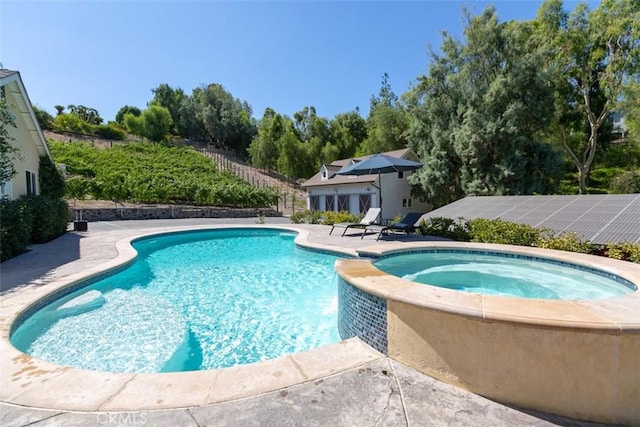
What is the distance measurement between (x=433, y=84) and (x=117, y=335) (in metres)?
20.3

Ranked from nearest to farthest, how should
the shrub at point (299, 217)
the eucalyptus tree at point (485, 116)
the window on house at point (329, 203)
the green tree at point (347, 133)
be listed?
the eucalyptus tree at point (485, 116)
the shrub at point (299, 217)
the window on house at point (329, 203)
the green tree at point (347, 133)

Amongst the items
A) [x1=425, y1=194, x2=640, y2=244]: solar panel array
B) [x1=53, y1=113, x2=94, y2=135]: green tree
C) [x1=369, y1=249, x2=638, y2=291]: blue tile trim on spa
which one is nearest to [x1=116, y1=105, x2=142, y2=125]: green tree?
[x1=53, y1=113, x2=94, y2=135]: green tree

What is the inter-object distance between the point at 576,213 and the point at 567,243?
7.10 ft

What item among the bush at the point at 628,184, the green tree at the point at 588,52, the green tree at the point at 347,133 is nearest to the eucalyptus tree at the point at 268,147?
the green tree at the point at 347,133

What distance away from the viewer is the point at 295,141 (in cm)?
3506

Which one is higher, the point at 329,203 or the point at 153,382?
the point at 329,203

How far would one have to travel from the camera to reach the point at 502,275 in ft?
18.8

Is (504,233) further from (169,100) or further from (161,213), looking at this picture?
(169,100)

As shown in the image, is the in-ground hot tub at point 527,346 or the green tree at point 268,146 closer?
the in-ground hot tub at point 527,346

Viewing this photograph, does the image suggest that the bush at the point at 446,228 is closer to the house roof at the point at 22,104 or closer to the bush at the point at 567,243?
the bush at the point at 567,243

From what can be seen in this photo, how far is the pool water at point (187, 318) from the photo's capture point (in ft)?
11.8

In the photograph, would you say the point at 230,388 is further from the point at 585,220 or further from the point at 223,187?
the point at 223,187
